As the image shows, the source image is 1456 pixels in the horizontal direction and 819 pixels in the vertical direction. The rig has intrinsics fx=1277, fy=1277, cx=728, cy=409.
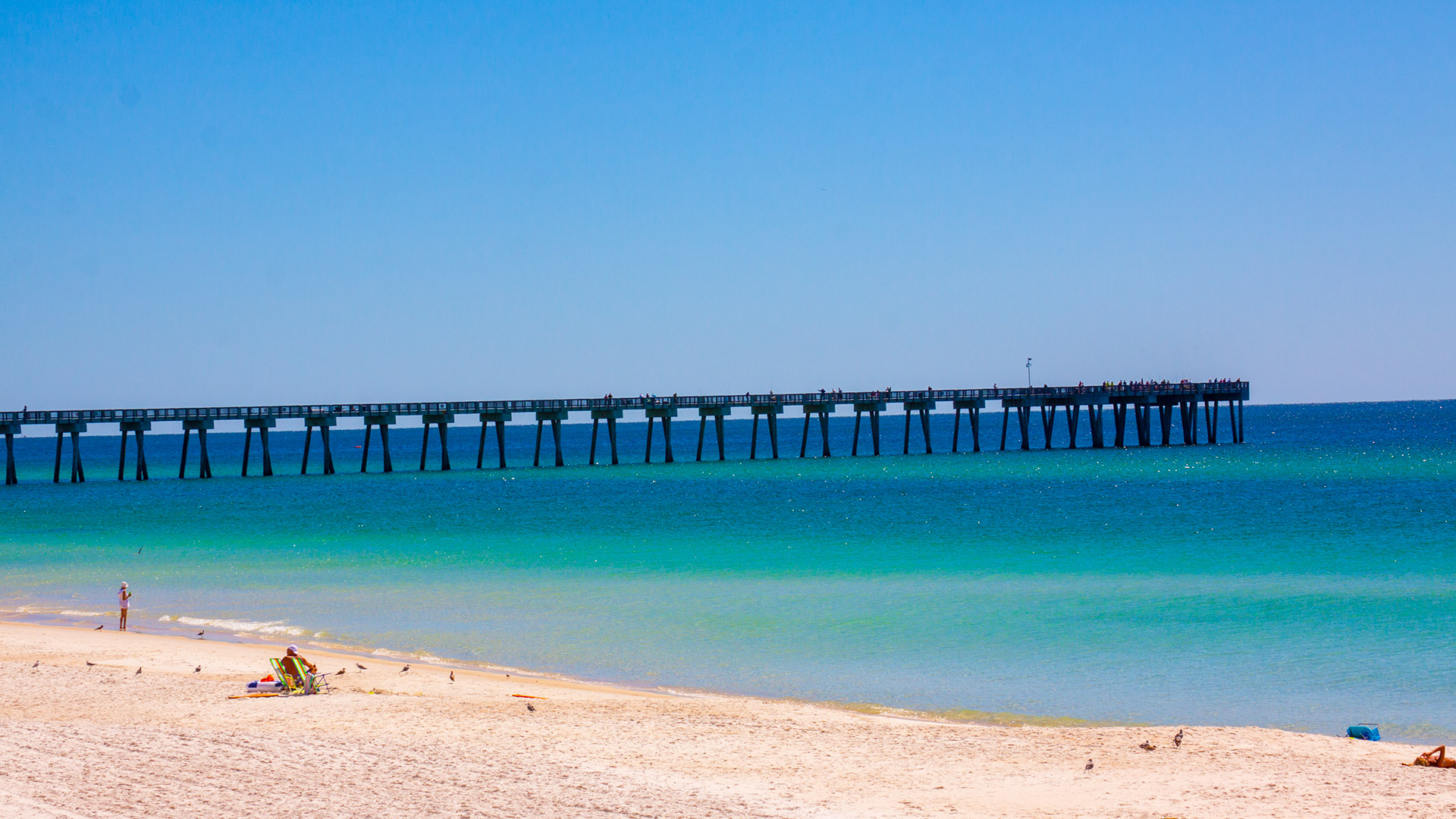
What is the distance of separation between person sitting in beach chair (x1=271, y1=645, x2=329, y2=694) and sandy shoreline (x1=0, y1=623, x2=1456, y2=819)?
1.18ft

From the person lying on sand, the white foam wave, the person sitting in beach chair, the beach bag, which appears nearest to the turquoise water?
the white foam wave

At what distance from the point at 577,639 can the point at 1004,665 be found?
236 inches

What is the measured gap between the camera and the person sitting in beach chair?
13.5 meters

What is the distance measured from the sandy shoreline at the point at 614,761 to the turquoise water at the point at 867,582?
2.08 meters

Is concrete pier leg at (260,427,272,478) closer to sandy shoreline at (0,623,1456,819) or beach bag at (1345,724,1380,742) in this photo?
sandy shoreline at (0,623,1456,819)

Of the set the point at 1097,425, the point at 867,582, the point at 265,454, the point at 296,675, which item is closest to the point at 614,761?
the point at 296,675

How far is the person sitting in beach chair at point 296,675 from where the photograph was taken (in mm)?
13531

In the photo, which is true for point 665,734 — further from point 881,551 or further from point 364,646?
point 881,551

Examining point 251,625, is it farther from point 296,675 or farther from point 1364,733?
point 1364,733

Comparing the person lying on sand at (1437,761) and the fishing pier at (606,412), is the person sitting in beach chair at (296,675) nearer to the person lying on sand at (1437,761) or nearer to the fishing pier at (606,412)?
the person lying on sand at (1437,761)

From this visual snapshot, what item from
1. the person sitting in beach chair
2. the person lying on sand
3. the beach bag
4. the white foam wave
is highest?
the person lying on sand

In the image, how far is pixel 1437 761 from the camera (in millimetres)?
9805

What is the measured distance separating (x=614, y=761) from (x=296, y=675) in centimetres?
486

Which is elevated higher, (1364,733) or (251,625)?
(1364,733)
